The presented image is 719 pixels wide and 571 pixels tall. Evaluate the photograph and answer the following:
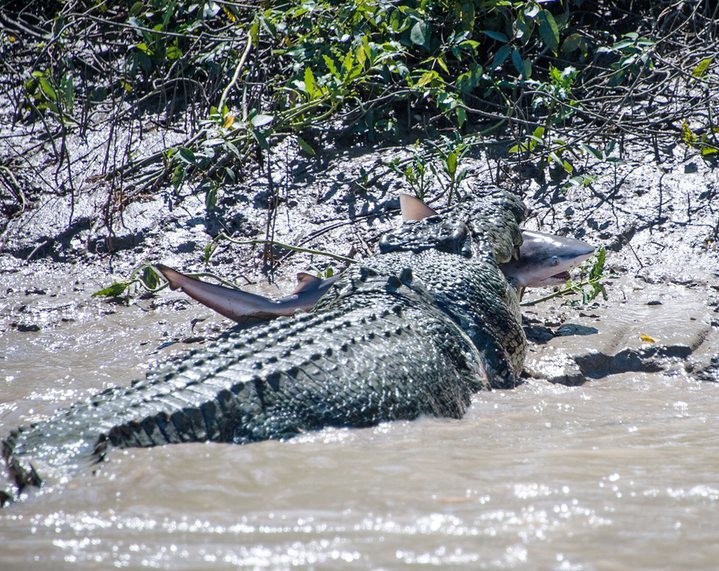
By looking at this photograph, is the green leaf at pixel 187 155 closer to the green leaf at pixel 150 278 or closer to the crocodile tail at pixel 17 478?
the green leaf at pixel 150 278

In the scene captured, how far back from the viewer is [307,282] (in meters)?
4.99

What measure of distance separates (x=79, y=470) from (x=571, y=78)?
4.17 m

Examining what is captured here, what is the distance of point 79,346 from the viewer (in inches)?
200

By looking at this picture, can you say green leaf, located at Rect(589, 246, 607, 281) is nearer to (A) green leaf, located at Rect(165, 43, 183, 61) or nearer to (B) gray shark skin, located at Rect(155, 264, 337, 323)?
(B) gray shark skin, located at Rect(155, 264, 337, 323)

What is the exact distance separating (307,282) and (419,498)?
8.11ft

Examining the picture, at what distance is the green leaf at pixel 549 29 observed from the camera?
6.16 m

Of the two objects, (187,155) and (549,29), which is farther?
(549,29)

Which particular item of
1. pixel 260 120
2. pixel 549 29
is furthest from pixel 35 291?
pixel 549 29

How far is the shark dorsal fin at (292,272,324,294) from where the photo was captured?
4984mm

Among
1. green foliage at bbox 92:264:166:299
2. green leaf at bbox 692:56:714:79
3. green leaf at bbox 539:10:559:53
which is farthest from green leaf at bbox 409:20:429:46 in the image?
green foliage at bbox 92:264:166:299

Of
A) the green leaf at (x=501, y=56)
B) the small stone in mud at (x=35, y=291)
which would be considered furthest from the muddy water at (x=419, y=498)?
→ the green leaf at (x=501, y=56)

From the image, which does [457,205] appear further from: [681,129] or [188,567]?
[188,567]

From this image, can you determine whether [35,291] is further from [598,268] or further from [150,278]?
[598,268]

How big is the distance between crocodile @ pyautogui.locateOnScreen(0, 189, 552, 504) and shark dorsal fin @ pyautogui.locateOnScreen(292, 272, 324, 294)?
1.12 feet
